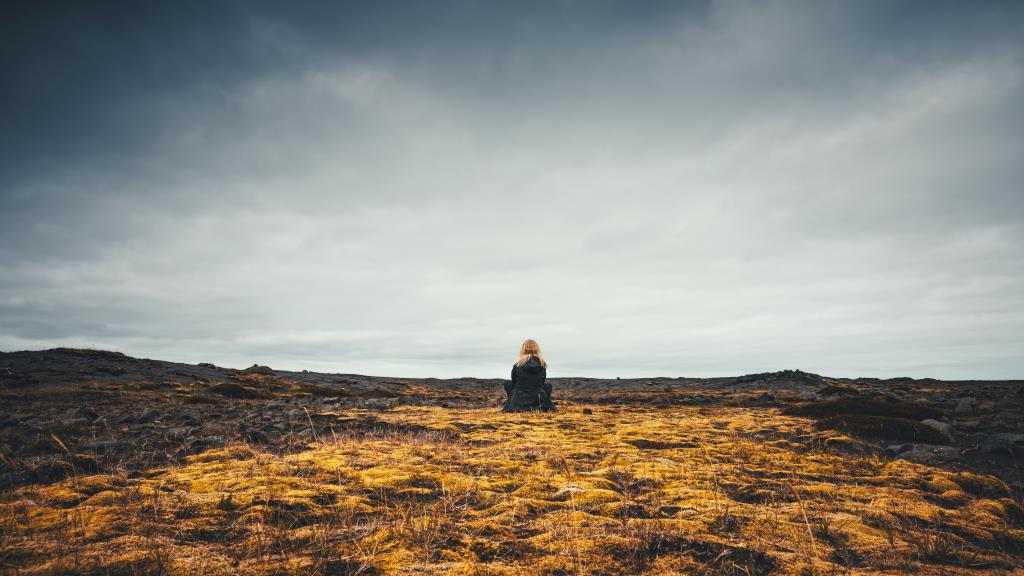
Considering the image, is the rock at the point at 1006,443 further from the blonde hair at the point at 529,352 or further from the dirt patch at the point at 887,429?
the blonde hair at the point at 529,352

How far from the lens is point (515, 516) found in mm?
5656

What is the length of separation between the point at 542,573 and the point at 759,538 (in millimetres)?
2657

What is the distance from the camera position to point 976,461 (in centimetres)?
912

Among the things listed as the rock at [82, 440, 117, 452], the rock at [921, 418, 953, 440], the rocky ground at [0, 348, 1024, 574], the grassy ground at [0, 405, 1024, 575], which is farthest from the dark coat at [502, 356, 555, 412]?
the rock at [82, 440, 117, 452]

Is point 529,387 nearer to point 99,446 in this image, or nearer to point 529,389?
point 529,389

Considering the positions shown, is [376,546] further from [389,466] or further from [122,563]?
[389,466]

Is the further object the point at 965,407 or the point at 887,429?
the point at 965,407

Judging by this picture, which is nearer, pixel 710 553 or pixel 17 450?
pixel 710 553

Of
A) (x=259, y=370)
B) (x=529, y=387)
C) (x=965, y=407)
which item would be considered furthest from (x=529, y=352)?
(x=259, y=370)

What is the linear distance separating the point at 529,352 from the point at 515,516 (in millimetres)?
14317

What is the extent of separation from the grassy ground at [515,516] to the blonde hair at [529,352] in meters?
9.87

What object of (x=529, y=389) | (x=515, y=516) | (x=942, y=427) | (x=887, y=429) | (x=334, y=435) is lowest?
(x=334, y=435)

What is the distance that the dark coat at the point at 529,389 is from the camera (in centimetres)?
1894

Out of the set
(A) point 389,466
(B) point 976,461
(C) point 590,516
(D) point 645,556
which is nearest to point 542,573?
(D) point 645,556
